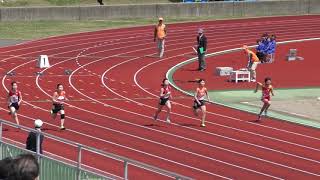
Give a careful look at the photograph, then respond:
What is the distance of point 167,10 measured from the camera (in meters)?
50.6

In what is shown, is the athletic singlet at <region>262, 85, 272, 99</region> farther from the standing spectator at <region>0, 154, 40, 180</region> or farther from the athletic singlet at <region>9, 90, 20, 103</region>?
the standing spectator at <region>0, 154, 40, 180</region>

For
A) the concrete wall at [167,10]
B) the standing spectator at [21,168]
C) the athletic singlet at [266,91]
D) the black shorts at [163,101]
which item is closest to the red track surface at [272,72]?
the athletic singlet at [266,91]

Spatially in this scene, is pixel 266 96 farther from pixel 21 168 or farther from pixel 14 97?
pixel 21 168

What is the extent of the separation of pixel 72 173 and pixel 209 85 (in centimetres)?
1947

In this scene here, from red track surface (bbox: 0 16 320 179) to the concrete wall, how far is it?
8.56 meters

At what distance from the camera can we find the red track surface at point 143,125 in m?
17.5

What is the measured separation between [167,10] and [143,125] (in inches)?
1162

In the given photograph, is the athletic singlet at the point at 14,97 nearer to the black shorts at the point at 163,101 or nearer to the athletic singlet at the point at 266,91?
the black shorts at the point at 163,101

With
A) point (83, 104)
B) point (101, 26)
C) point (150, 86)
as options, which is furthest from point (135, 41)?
point (83, 104)

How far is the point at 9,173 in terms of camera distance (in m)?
5.36

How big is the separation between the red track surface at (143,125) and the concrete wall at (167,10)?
856 centimetres

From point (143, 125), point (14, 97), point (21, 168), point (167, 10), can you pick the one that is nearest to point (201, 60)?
point (143, 125)

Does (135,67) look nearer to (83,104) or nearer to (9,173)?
(83,104)

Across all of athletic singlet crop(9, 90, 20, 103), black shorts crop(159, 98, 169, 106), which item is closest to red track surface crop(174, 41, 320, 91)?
black shorts crop(159, 98, 169, 106)
